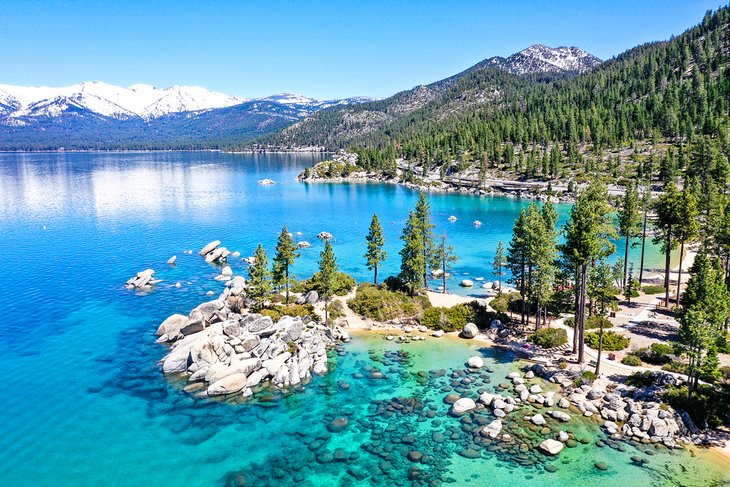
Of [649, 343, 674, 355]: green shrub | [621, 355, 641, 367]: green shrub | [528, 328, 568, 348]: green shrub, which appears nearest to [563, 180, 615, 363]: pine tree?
[621, 355, 641, 367]: green shrub

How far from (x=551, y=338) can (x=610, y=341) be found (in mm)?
6163

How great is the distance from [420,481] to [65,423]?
33430 mm

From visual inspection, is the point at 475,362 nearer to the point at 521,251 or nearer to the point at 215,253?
the point at 521,251

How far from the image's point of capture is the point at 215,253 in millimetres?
96562

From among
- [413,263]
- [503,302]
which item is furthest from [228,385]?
[503,302]

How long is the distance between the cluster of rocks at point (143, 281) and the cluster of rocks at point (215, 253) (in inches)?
583

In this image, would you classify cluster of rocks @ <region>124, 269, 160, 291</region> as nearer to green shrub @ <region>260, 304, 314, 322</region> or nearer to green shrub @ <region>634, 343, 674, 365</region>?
green shrub @ <region>260, 304, 314, 322</region>

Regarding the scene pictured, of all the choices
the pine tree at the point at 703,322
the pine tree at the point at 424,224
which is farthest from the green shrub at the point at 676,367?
the pine tree at the point at 424,224

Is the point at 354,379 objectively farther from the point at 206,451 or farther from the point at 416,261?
the point at 416,261

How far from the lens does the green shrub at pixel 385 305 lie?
Answer: 65062 millimetres

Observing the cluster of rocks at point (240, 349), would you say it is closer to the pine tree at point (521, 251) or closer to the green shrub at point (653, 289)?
the pine tree at point (521, 251)

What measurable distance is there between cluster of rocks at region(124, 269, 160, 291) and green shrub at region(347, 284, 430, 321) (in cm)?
3735

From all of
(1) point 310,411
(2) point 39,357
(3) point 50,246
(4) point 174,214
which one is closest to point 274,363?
(1) point 310,411

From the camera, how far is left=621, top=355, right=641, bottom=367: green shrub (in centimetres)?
4662
